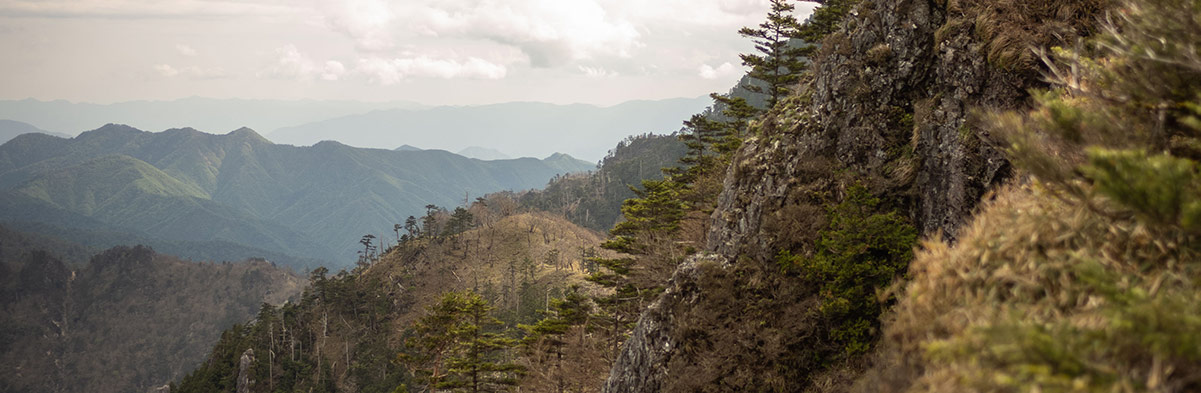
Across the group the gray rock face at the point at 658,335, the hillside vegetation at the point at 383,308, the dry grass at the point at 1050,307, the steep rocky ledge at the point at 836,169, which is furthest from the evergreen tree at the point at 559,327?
the hillside vegetation at the point at 383,308

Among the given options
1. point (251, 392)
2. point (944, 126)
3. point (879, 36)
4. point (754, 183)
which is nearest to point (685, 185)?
point (754, 183)

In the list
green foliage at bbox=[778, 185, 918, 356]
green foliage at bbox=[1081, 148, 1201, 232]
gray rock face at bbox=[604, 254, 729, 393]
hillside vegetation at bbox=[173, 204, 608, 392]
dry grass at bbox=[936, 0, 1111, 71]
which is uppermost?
dry grass at bbox=[936, 0, 1111, 71]

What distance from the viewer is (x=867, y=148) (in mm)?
16219

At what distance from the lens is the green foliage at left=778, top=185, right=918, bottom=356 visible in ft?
43.9

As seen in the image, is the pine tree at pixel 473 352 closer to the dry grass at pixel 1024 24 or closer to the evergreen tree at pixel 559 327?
the evergreen tree at pixel 559 327

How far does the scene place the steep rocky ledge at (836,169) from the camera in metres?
13.5

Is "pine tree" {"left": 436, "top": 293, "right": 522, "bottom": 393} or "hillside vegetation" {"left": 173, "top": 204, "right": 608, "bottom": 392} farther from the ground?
"pine tree" {"left": 436, "top": 293, "right": 522, "bottom": 393}

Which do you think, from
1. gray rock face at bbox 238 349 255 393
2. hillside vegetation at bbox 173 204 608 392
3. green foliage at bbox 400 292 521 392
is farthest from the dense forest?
gray rock face at bbox 238 349 255 393

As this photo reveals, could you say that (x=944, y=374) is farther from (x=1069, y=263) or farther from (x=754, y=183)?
(x=754, y=183)

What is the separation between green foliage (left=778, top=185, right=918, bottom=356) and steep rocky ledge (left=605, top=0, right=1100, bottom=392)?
759 millimetres

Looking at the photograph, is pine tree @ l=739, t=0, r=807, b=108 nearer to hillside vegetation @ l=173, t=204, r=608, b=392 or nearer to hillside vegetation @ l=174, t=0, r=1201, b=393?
hillside vegetation @ l=174, t=0, r=1201, b=393

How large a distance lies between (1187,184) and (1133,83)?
1979 millimetres

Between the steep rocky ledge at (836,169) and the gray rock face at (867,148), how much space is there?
0.04 m

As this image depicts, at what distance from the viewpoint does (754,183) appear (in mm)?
18297
